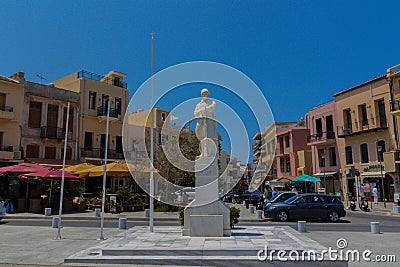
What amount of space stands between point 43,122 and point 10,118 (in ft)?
9.94

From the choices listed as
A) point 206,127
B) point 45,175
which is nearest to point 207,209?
point 206,127

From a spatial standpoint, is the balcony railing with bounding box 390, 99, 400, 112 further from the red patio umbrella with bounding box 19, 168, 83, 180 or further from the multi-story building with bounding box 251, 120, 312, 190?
the red patio umbrella with bounding box 19, 168, 83, 180

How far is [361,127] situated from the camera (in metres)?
32.6

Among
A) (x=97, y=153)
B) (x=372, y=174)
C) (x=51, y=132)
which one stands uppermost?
(x=51, y=132)

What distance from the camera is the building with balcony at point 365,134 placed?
29609mm

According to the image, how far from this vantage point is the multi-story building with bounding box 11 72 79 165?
28078 mm

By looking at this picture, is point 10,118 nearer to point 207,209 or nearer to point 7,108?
point 7,108

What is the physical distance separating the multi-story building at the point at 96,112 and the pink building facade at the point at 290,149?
22040 millimetres

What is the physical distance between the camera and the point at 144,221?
17.8m

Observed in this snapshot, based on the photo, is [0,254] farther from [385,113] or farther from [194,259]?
[385,113]

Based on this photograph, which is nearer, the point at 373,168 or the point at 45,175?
the point at 45,175

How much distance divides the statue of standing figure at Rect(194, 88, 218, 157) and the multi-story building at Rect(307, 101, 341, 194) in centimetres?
2752

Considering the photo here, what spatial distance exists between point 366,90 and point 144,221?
24875 millimetres

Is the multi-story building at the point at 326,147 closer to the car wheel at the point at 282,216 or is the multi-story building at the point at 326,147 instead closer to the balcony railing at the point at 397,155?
the balcony railing at the point at 397,155
